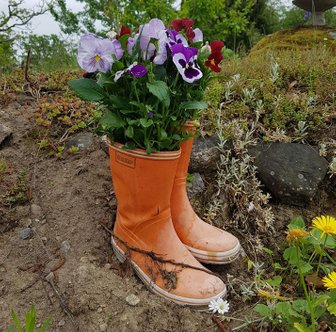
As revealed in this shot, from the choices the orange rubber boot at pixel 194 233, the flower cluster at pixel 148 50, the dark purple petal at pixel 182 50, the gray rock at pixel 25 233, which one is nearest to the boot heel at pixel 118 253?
the orange rubber boot at pixel 194 233

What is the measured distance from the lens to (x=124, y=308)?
4.74 feet

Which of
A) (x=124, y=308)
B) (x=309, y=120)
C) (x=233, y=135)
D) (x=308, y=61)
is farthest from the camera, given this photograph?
(x=308, y=61)

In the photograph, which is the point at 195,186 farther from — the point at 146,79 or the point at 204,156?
the point at 146,79

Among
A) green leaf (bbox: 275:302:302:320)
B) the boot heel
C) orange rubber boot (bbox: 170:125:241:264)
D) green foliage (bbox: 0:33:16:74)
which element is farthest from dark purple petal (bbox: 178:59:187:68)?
green foliage (bbox: 0:33:16:74)

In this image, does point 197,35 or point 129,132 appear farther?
point 197,35

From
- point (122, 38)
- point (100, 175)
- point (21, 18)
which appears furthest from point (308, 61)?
point (21, 18)

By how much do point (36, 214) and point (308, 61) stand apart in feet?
8.65

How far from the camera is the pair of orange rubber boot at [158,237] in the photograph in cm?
145

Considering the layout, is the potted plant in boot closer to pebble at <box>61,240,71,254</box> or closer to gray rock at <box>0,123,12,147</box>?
pebble at <box>61,240,71,254</box>

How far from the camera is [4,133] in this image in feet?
7.53

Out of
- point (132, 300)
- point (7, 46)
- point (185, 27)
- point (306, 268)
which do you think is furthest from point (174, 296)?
point (7, 46)

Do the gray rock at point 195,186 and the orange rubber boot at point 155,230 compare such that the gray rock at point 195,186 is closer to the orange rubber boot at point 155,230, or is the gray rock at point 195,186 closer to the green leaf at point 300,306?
the orange rubber boot at point 155,230

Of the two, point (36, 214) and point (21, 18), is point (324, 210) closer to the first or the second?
point (36, 214)

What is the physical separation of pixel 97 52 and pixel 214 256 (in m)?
1.04
